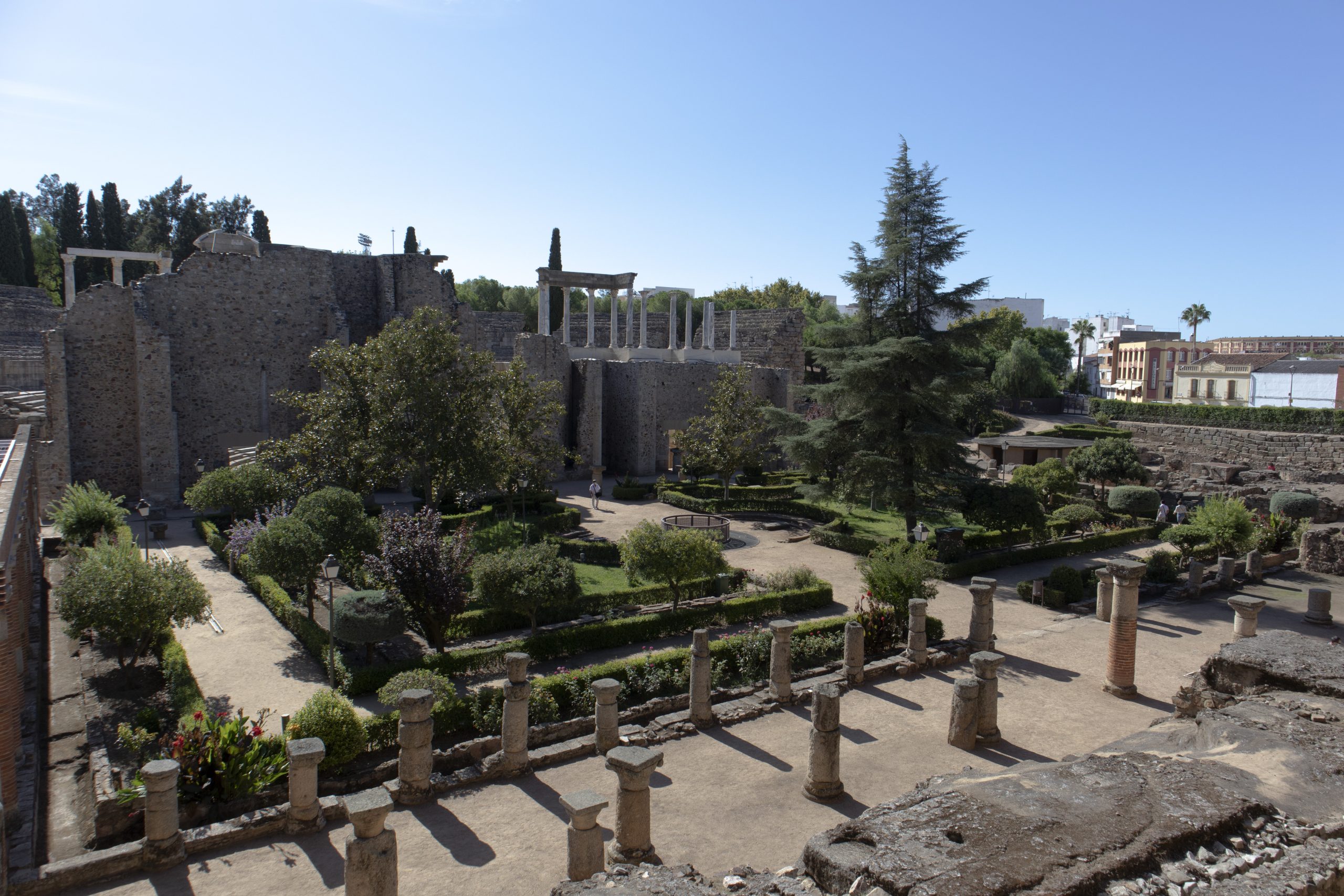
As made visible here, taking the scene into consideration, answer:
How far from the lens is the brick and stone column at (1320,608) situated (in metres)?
16.6

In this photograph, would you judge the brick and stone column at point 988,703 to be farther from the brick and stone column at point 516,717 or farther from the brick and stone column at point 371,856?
the brick and stone column at point 371,856

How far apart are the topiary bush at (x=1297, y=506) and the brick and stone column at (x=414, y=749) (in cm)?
2652

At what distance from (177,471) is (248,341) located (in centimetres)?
523

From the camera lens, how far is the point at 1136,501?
26.0m

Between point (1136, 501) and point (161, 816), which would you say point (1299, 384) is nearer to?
point (1136, 501)

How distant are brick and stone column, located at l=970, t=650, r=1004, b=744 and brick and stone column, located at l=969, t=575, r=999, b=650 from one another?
3.37 meters

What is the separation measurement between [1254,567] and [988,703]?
14035mm

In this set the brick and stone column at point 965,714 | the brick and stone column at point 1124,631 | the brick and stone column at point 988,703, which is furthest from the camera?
the brick and stone column at point 1124,631

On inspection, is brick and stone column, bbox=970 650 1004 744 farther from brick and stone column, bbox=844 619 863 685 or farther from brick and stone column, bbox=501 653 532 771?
brick and stone column, bbox=501 653 532 771

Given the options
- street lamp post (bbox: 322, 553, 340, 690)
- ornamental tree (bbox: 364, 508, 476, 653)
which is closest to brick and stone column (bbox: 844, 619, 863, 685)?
ornamental tree (bbox: 364, 508, 476, 653)

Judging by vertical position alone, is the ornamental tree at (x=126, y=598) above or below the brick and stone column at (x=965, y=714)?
above

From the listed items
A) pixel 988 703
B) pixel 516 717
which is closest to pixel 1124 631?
pixel 988 703

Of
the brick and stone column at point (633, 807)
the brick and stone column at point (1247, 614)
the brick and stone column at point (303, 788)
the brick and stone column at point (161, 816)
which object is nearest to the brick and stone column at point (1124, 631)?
the brick and stone column at point (1247, 614)

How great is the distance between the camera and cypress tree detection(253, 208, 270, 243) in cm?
4028
